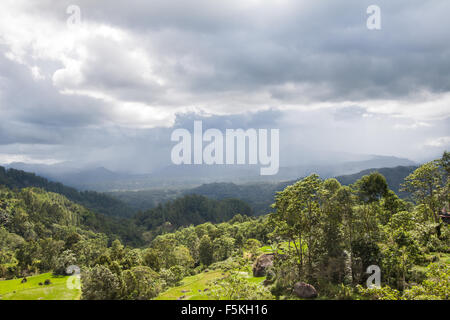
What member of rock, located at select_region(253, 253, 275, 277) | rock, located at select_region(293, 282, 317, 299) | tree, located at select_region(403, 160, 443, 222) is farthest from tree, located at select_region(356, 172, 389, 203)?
rock, located at select_region(293, 282, 317, 299)

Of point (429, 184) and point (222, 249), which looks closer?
point (429, 184)

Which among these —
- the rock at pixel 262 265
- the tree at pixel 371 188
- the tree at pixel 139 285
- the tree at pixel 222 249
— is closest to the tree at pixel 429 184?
the tree at pixel 371 188

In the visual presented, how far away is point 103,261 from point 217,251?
28.7 metres

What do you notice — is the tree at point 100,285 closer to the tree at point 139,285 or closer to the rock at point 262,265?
the tree at point 139,285

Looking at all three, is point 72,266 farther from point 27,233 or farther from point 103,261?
point 27,233

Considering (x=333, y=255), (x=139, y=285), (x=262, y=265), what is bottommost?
(x=139, y=285)

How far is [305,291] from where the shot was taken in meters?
22.9

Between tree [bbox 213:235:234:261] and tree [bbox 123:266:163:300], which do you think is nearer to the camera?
tree [bbox 123:266:163:300]

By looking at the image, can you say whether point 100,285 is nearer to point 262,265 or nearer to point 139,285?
point 139,285

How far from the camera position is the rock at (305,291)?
2270 centimetres

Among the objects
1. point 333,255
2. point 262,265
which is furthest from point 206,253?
point 333,255

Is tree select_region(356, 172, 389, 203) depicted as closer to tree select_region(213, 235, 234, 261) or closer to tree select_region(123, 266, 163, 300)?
tree select_region(123, 266, 163, 300)

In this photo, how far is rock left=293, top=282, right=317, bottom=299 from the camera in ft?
74.5
